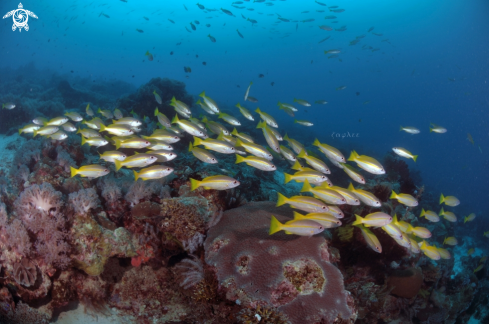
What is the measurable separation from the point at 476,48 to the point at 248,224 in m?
162

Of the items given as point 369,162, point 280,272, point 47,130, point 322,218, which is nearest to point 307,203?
point 322,218

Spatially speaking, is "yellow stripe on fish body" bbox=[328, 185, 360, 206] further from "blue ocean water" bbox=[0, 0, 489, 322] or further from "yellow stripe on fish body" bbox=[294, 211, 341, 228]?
"blue ocean water" bbox=[0, 0, 489, 322]

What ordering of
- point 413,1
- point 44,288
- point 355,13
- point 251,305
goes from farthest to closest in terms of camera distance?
point 355,13 → point 413,1 → point 44,288 → point 251,305

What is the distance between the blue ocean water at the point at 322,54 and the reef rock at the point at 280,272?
190 feet

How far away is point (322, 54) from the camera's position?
431 ft

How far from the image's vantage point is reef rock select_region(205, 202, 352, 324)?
9.65 feet

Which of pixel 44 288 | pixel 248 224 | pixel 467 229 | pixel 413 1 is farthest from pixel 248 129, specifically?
pixel 413 1

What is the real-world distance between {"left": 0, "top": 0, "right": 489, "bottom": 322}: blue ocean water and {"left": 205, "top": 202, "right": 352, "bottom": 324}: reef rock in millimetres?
57930

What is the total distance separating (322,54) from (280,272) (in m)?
150

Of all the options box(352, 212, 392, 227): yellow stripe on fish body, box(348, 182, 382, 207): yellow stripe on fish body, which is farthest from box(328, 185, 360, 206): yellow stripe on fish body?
box(352, 212, 392, 227): yellow stripe on fish body

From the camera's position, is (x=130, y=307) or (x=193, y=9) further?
(x=193, y=9)

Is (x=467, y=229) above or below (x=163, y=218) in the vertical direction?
below

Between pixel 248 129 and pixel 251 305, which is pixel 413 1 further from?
pixel 251 305

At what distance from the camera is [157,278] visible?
4039 millimetres
